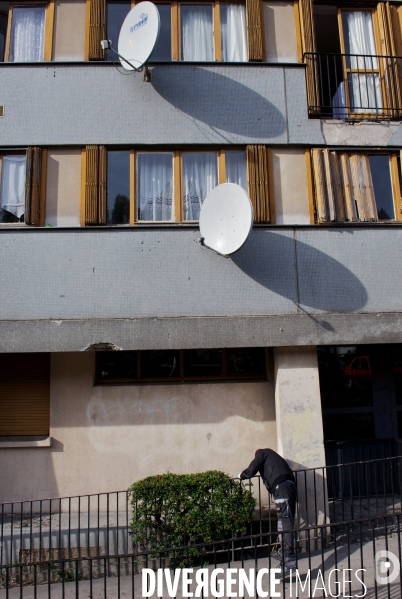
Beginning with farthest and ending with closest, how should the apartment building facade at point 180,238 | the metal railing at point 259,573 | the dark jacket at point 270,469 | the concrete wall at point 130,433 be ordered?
the concrete wall at point 130,433, the apartment building facade at point 180,238, the dark jacket at point 270,469, the metal railing at point 259,573

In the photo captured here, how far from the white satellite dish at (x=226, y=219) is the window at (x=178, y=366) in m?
1.93

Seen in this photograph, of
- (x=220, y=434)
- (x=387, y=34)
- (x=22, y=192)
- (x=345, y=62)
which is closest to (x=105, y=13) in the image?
(x=22, y=192)

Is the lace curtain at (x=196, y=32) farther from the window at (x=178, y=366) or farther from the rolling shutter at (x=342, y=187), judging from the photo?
the window at (x=178, y=366)

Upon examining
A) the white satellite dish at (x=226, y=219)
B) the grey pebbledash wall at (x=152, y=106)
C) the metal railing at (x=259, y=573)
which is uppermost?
the grey pebbledash wall at (x=152, y=106)

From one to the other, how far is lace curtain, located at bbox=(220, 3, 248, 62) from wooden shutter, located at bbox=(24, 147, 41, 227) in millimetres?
3709

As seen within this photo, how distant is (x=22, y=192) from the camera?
27.7ft

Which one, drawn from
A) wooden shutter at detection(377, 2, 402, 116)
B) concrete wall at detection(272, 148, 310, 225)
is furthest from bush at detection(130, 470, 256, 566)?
wooden shutter at detection(377, 2, 402, 116)

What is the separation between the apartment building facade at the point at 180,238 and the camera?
795 cm

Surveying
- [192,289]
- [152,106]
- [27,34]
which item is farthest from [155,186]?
[27,34]

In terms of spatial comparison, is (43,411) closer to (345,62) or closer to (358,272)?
(358,272)

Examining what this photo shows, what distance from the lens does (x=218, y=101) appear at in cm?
862

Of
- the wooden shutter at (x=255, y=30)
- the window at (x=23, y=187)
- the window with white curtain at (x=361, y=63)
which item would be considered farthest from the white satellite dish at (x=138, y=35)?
the window with white curtain at (x=361, y=63)

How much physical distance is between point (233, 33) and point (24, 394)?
23.8 feet

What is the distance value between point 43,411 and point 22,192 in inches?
144
